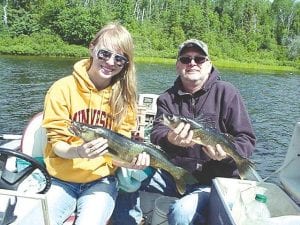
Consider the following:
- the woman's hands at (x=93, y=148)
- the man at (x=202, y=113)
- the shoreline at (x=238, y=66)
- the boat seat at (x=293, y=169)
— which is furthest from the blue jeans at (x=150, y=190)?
the shoreline at (x=238, y=66)

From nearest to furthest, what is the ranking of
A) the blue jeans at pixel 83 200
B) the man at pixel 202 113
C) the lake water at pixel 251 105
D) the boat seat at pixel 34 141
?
the blue jeans at pixel 83 200 → the man at pixel 202 113 → the boat seat at pixel 34 141 → the lake water at pixel 251 105

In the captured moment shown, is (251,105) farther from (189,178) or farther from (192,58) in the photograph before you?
(189,178)

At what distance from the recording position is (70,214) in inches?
145

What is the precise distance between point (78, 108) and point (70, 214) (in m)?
0.97

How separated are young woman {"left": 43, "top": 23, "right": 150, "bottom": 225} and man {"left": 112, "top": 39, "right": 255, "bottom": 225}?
43 cm

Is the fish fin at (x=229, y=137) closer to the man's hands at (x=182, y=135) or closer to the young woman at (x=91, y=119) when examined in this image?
the man's hands at (x=182, y=135)

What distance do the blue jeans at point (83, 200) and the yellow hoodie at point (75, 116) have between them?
0.23 ft

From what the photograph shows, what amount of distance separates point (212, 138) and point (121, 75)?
116 centimetres

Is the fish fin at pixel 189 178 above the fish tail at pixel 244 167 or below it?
below

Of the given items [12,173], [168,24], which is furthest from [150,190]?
[168,24]

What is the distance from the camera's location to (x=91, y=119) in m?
4.00

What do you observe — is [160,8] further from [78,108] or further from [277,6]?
[78,108]

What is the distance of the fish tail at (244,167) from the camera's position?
384 centimetres

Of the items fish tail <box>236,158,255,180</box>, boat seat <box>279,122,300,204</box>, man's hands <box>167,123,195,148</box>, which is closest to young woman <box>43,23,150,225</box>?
man's hands <box>167,123,195,148</box>
